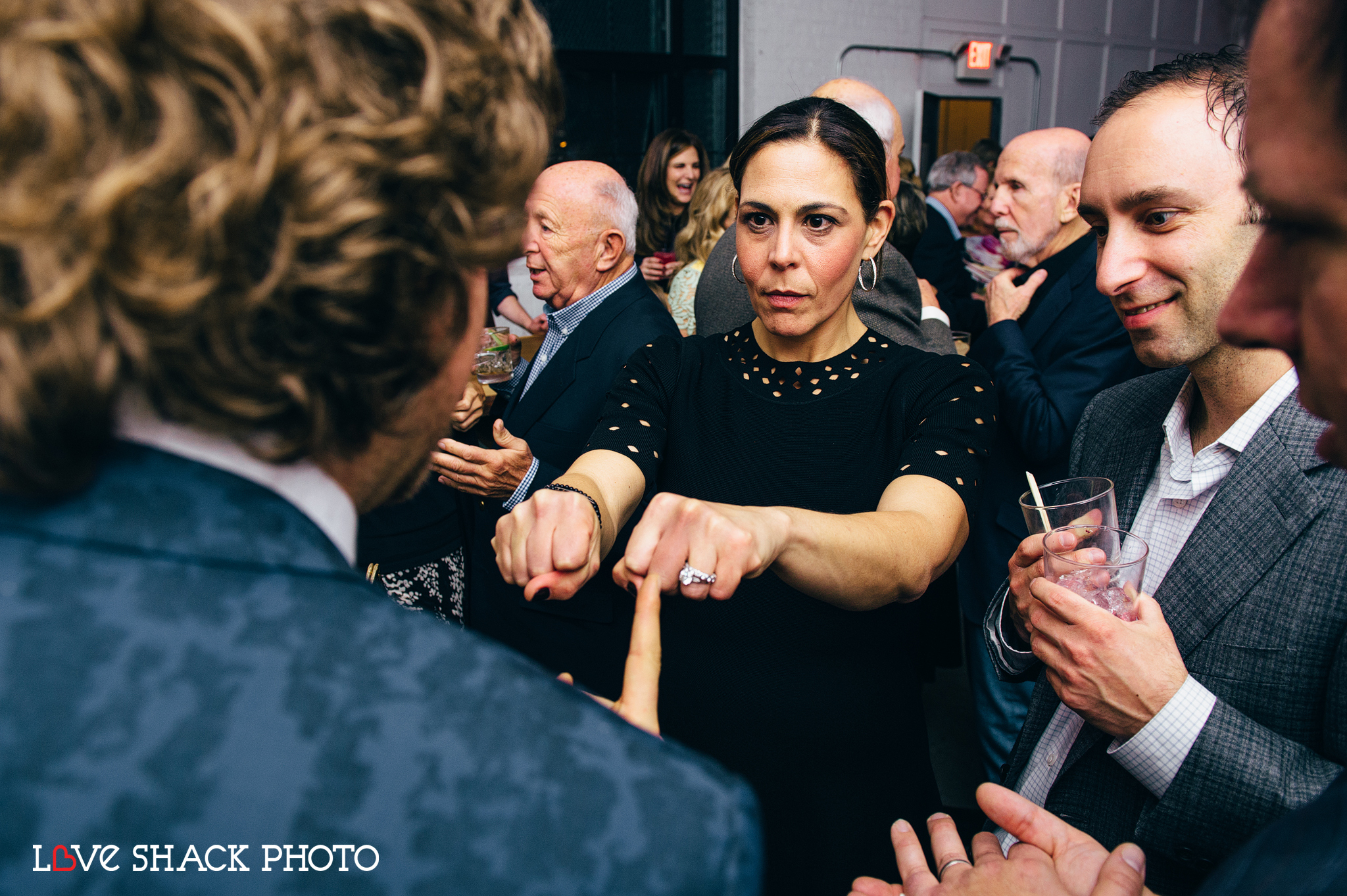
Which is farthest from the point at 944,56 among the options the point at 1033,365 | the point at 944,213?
the point at 1033,365

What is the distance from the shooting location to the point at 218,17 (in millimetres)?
452

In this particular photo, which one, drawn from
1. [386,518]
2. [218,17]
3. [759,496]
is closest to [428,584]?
[386,518]

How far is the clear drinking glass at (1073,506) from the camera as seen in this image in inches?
46.8

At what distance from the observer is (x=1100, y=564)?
1.12 metres

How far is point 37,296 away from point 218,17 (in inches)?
7.5

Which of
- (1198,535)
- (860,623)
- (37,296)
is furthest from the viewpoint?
(860,623)

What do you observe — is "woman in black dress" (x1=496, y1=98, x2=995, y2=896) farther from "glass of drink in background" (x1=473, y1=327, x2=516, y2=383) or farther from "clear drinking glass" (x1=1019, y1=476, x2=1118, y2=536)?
"glass of drink in background" (x1=473, y1=327, x2=516, y2=383)

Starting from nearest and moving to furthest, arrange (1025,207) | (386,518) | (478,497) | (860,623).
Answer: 1. (860,623)
2. (386,518)
3. (478,497)
4. (1025,207)

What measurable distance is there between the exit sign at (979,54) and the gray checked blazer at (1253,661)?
336 inches

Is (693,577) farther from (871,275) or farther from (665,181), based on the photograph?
(665,181)

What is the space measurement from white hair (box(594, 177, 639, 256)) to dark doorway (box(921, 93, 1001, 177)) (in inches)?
259

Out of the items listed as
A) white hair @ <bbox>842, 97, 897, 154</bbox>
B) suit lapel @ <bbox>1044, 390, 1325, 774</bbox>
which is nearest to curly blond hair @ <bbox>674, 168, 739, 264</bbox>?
white hair @ <bbox>842, 97, 897, 154</bbox>

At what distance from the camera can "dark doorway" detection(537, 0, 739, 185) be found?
21.9 feet

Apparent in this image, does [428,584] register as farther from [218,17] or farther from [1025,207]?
[1025,207]
